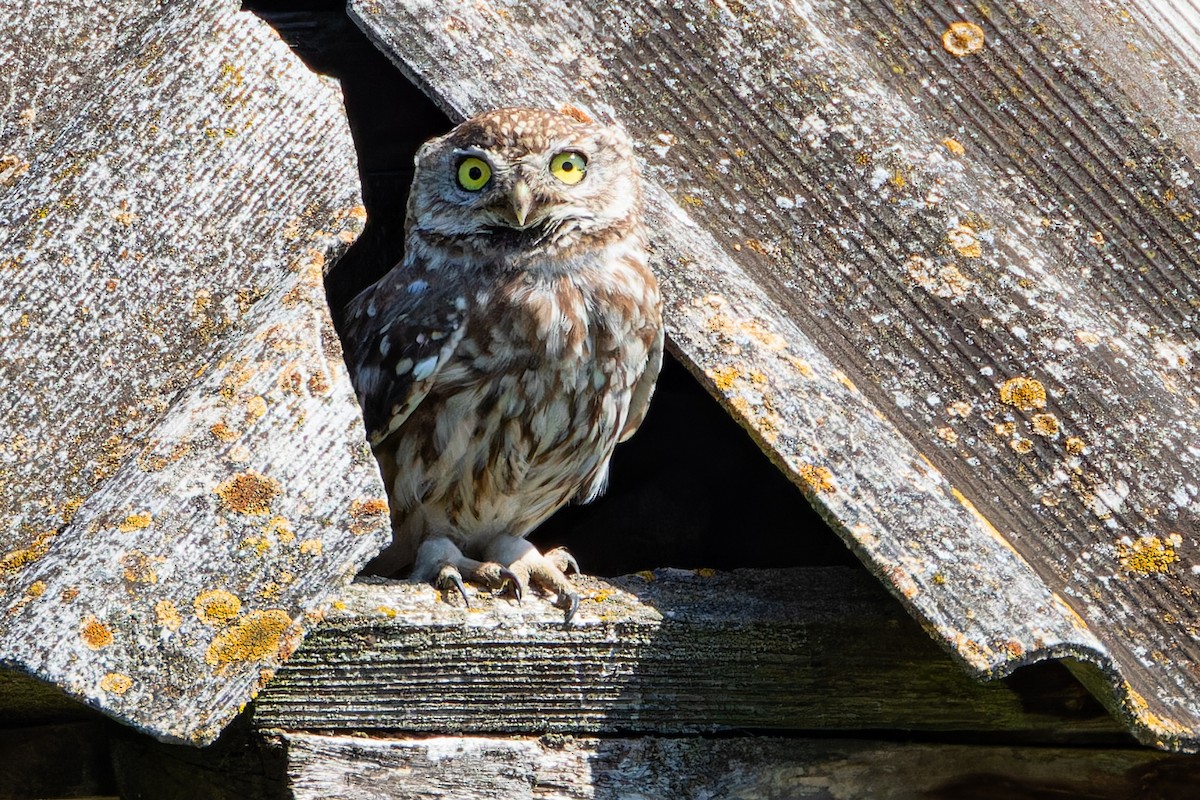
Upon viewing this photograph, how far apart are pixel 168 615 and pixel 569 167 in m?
1.30

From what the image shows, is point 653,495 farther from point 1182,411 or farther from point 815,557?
point 1182,411

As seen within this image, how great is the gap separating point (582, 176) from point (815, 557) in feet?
3.48

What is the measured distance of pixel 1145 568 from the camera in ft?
7.45

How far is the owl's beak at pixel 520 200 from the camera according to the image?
8.85 feet

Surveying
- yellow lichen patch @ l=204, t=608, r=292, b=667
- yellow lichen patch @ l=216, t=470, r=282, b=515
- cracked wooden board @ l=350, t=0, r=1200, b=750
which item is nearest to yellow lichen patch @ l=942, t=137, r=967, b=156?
cracked wooden board @ l=350, t=0, r=1200, b=750

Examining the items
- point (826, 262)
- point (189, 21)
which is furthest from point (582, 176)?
point (189, 21)

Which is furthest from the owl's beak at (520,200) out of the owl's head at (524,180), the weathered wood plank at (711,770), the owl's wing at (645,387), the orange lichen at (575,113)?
the weathered wood plank at (711,770)

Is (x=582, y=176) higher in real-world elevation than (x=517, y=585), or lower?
higher

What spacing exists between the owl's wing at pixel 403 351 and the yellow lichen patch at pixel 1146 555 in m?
1.26

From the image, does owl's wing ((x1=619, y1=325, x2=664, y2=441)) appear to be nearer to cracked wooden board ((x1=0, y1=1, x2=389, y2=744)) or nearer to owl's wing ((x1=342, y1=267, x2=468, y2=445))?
owl's wing ((x1=342, y1=267, x2=468, y2=445))

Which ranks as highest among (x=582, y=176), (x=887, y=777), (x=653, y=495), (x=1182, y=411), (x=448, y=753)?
(x=1182, y=411)

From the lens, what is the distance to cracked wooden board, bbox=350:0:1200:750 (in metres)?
2.17

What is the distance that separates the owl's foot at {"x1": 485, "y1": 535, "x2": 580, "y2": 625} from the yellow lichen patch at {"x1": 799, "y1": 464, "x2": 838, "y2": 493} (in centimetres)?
46

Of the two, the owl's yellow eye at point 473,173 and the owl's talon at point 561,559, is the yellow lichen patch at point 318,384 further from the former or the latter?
the owl's talon at point 561,559
